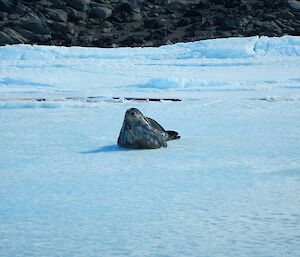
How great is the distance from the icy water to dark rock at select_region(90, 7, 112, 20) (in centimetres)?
2476

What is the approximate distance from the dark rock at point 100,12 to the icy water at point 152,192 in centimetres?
2476

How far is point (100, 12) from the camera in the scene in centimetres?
3166

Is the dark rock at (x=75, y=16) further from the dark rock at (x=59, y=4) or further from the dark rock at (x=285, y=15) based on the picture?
the dark rock at (x=285, y=15)

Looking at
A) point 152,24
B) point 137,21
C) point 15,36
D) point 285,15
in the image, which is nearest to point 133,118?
point 15,36

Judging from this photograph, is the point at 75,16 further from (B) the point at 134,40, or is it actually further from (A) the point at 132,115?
(A) the point at 132,115

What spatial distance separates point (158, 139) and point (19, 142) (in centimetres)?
135

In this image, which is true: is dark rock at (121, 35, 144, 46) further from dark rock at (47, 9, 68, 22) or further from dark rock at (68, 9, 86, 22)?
dark rock at (47, 9, 68, 22)

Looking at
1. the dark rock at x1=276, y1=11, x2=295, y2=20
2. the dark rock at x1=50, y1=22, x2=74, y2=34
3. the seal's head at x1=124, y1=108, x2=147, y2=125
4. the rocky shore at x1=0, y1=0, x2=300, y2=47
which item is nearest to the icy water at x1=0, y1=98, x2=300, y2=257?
the seal's head at x1=124, y1=108, x2=147, y2=125

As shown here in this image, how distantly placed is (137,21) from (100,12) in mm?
2053

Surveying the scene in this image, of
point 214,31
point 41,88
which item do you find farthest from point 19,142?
point 214,31

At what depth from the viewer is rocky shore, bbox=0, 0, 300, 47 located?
2736 centimetres

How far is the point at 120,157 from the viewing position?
525cm

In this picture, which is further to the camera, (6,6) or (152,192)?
(6,6)

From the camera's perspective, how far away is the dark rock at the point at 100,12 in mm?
31484
